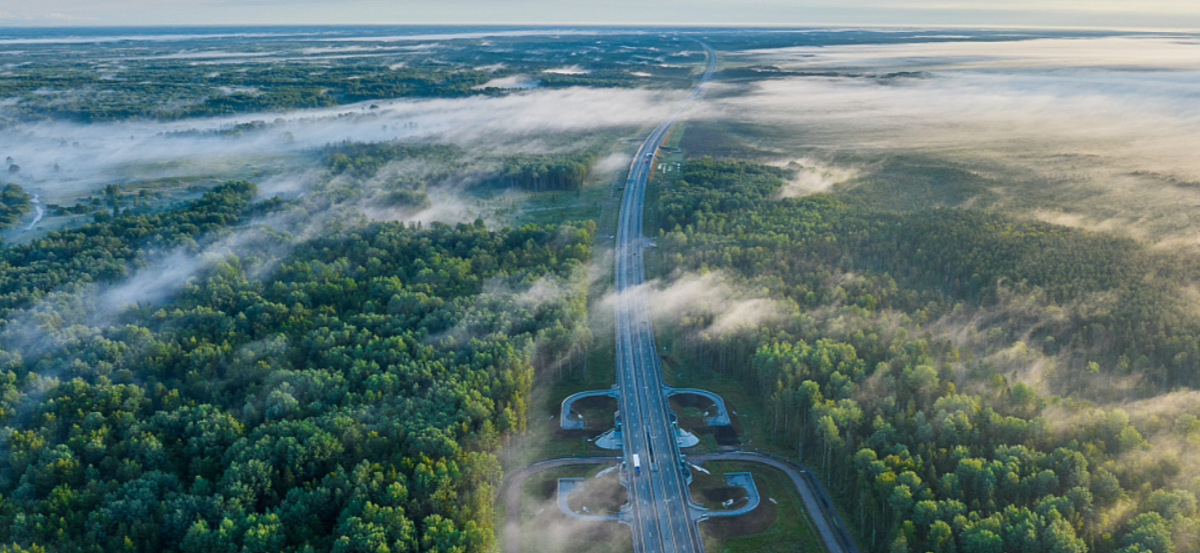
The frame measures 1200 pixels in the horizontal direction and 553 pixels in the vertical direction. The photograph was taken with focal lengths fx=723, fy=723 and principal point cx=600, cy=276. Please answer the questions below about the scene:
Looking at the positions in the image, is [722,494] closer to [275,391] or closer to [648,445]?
[648,445]

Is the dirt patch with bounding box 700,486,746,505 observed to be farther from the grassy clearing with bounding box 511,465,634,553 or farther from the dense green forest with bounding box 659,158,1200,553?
the dense green forest with bounding box 659,158,1200,553

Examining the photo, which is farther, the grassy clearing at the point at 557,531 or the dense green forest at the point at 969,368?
the grassy clearing at the point at 557,531

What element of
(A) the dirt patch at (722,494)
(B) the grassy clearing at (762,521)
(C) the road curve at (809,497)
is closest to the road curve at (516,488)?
(A) the dirt patch at (722,494)

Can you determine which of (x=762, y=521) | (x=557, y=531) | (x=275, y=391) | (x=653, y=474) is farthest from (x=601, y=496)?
(x=275, y=391)

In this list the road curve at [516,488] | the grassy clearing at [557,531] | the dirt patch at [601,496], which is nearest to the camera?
the grassy clearing at [557,531]

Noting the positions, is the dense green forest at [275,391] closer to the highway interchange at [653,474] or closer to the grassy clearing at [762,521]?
the highway interchange at [653,474]

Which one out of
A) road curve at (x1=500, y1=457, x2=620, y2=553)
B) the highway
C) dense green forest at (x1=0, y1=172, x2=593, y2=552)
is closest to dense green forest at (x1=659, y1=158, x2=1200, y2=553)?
the highway

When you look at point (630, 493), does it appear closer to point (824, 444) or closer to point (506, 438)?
point (506, 438)
